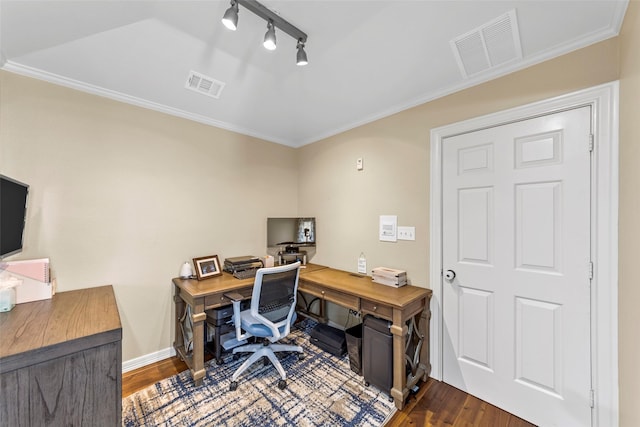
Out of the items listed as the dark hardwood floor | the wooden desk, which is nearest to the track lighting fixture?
the wooden desk

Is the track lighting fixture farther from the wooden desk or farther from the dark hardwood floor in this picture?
the dark hardwood floor

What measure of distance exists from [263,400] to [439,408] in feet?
4.25

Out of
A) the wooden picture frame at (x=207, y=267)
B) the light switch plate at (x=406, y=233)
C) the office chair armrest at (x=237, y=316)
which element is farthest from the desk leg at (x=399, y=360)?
the wooden picture frame at (x=207, y=267)

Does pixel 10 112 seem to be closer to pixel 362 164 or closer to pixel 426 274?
Result: pixel 362 164

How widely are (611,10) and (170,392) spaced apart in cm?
374

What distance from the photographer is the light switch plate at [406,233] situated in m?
2.23

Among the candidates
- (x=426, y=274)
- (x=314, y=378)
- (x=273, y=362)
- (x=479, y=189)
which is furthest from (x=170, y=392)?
(x=479, y=189)

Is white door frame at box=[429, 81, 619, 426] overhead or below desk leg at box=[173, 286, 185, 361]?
overhead

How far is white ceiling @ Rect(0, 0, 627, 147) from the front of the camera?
4.67ft

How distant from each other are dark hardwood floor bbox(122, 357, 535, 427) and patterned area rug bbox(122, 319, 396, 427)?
0.11 metres

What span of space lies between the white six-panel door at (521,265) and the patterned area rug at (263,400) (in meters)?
0.81

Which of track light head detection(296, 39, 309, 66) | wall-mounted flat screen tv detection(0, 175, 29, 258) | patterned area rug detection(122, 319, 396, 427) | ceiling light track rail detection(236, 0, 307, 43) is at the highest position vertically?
ceiling light track rail detection(236, 0, 307, 43)

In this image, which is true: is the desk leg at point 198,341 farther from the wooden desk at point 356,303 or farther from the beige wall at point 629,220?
the beige wall at point 629,220

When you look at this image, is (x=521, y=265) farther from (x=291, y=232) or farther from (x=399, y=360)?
(x=291, y=232)
